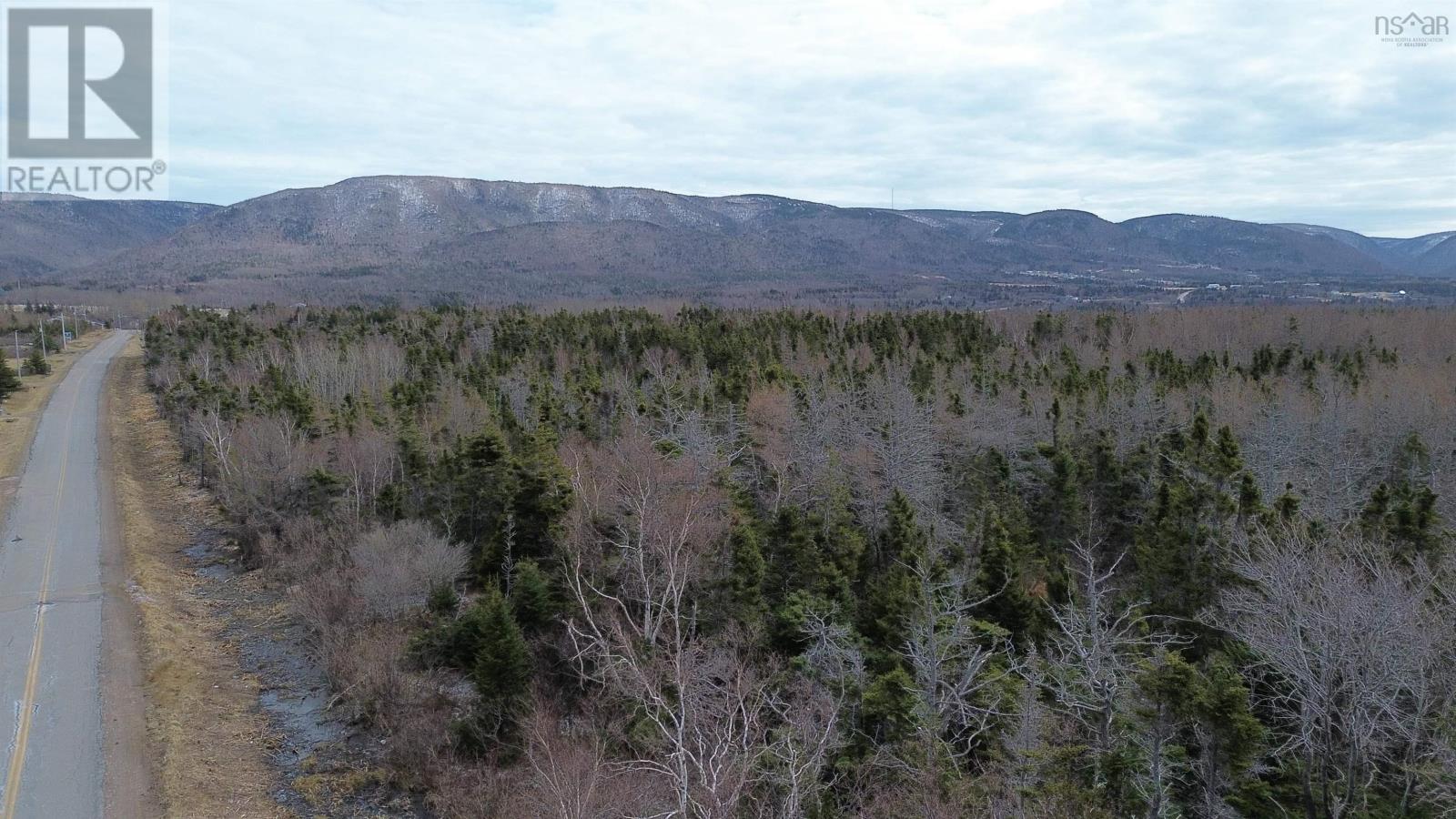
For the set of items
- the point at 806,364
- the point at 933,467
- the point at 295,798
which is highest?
the point at 806,364

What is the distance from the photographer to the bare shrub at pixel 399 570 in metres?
29.7

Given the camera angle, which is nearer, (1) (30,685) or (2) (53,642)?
(1) (30,685)

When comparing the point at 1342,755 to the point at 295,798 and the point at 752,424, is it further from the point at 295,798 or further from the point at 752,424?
the point at 752,424

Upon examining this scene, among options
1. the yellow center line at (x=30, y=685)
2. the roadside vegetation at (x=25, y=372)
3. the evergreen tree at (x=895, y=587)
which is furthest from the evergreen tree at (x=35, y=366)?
the evergreen tree at (x=895, y=587)

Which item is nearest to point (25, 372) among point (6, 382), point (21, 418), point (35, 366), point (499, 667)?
point (35, 366)

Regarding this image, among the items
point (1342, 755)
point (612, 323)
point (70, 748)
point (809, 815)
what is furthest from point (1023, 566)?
point (612, 323)

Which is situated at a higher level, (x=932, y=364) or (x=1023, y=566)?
(x=932, y=364)

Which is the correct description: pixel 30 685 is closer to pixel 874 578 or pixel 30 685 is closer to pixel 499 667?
→ pixel 499 667

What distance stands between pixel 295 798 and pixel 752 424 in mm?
26300

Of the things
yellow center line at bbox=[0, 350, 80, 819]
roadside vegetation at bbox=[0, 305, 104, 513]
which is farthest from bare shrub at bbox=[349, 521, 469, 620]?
roadside vegetation at bbox=[0, 305, 104, 513]

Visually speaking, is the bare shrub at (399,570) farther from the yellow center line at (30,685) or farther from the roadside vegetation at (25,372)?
the roadside vegetation at (25,372)

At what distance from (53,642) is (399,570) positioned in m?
11.7

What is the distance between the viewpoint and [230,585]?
3775cm

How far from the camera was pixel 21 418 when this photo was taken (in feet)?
215
